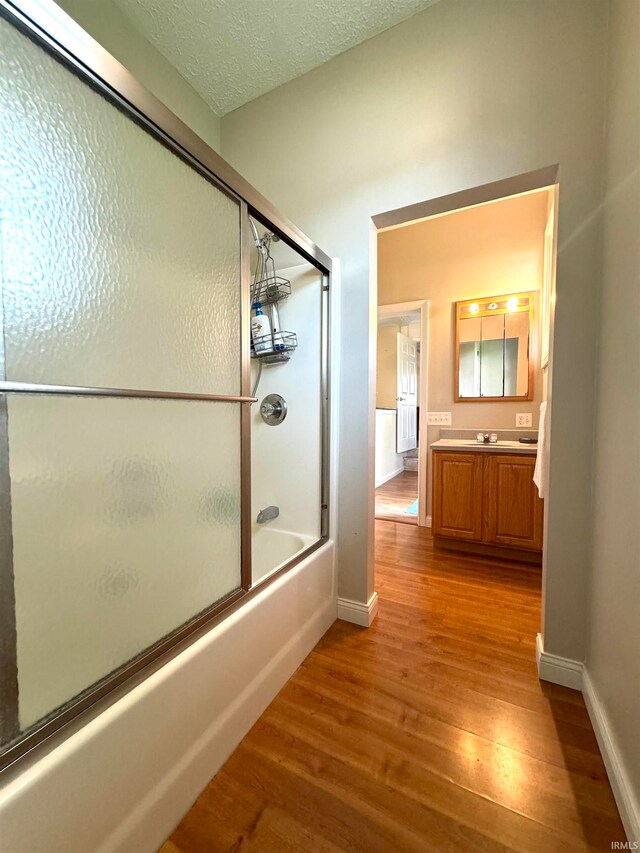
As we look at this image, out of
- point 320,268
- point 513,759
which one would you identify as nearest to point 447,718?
point 513,759

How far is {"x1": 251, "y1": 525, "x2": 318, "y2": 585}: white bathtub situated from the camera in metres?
1.63

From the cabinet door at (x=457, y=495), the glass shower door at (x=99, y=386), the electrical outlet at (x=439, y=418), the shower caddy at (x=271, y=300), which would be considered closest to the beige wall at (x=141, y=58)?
the shower caddy at (x=271, y=300)

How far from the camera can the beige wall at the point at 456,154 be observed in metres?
1.24

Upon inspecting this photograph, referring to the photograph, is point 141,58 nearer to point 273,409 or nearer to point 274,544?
point 273,409

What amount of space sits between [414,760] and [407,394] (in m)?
4.86

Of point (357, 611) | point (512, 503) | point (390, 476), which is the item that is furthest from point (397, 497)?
point (357, 611)

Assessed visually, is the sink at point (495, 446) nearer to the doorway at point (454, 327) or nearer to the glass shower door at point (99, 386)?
the doorway at point (454, 327)

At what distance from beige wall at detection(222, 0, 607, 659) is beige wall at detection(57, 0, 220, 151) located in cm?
39

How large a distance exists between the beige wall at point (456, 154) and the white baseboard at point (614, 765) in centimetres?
18

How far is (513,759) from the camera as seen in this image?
1.03m

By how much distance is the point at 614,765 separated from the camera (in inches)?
36.9

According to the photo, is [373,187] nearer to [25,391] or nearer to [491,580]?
[25,391]

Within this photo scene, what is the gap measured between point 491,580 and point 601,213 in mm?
2044

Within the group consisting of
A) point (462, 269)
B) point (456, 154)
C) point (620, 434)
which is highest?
point (462, 269)
